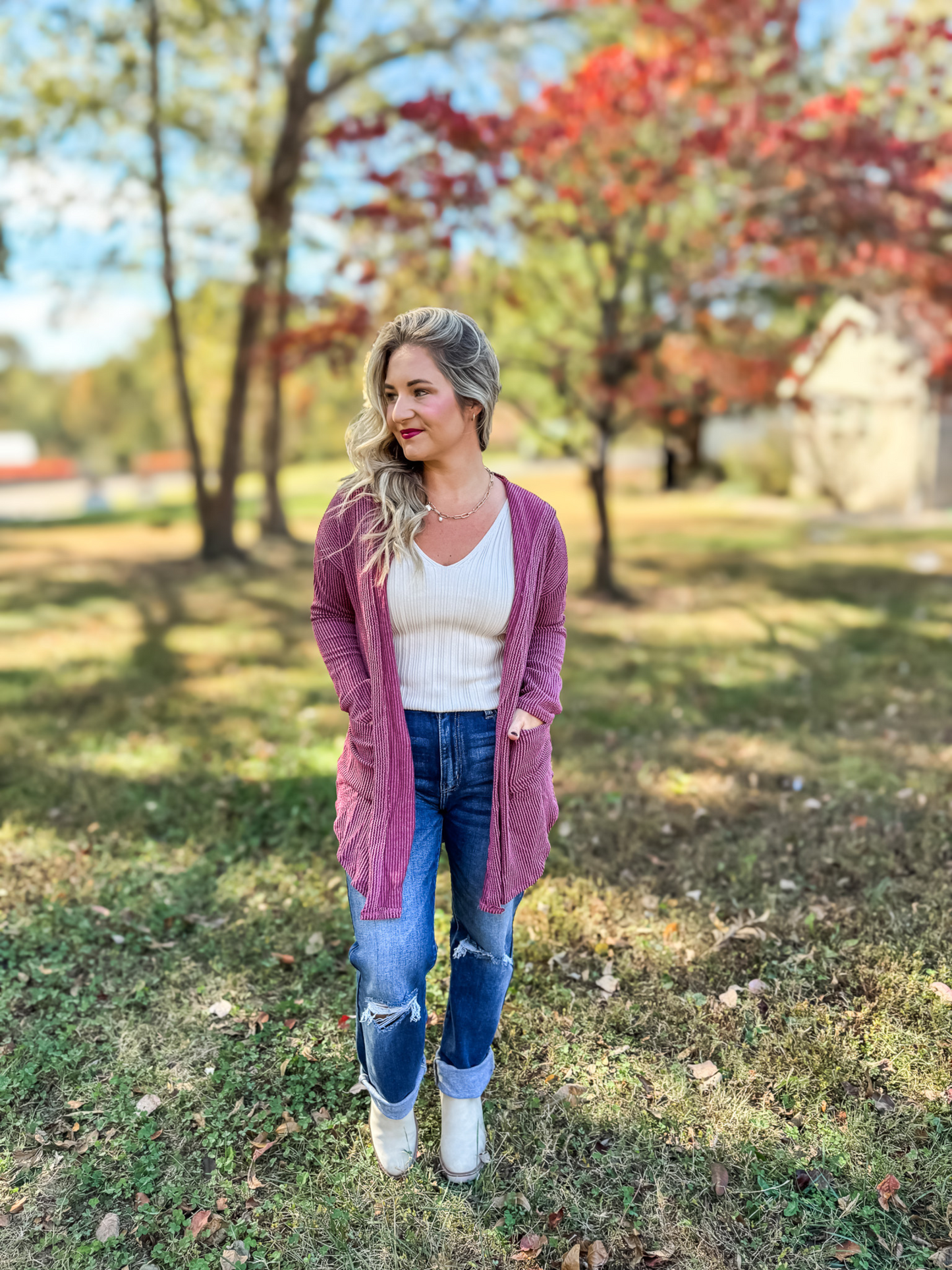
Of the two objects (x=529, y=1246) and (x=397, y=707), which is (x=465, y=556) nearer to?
(x=397, y=707)

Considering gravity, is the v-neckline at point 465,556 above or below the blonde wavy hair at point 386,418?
below

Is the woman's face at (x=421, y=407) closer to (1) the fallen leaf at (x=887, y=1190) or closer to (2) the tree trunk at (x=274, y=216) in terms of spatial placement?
(1) the fallen leaf at (x=887, y=1190)

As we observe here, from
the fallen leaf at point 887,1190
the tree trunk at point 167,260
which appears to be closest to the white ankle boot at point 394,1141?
the fallen leaf at point 887,1190

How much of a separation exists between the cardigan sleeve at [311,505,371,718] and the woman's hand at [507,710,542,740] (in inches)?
15.3

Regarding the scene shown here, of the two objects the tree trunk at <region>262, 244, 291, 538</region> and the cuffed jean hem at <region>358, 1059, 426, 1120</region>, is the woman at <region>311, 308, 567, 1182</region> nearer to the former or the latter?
the cuffed jean hem at <region>358, 1059, 426, 1120</region>

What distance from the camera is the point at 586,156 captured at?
923 centimetres

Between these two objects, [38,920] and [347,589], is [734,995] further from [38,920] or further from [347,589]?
[38,920]

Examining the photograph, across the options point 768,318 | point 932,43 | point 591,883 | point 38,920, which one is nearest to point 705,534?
point 932,43

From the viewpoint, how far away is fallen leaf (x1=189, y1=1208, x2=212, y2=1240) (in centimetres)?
268

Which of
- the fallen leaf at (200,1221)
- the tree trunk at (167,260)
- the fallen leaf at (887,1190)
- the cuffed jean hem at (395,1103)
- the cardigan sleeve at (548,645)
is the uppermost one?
the tree trunk at (167,260)

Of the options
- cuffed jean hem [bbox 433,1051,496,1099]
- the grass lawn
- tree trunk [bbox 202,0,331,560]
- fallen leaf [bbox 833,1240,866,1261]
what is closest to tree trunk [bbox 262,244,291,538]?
tree trunk [bbox 202,0,331,560]

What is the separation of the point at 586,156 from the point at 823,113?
2251 millimetres

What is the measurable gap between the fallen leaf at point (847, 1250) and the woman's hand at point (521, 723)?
5.50ft

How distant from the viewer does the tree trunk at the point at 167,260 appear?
11258mm
